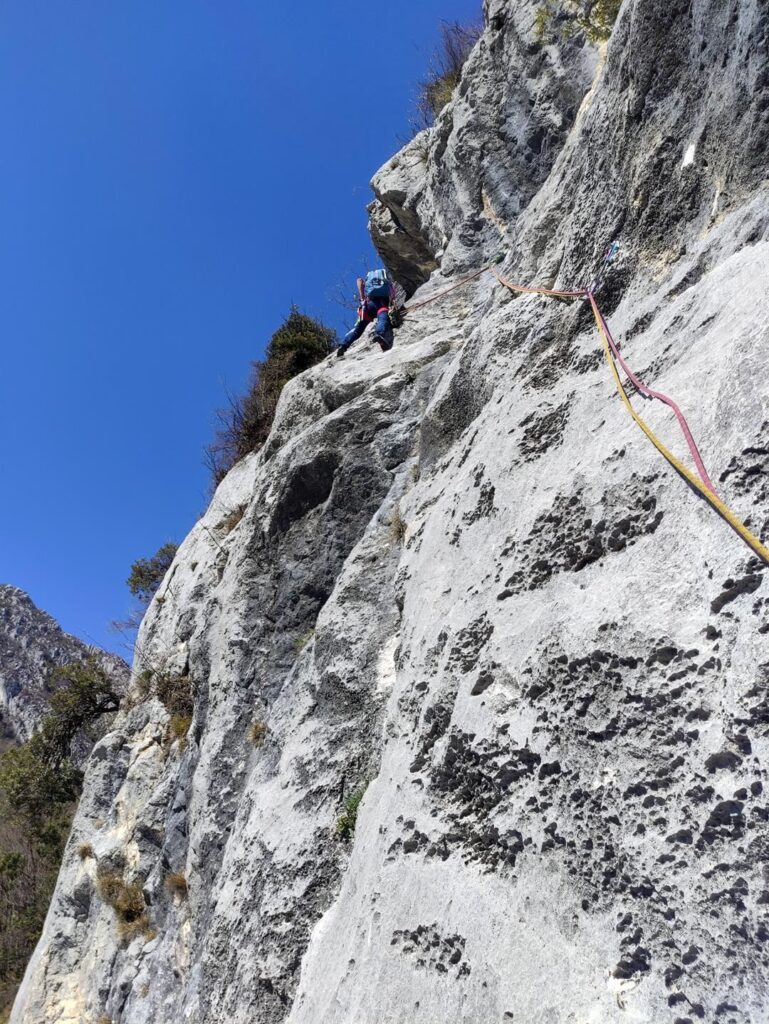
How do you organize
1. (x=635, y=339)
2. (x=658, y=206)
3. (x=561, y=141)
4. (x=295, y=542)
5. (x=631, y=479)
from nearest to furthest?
(x=631, y=479) → (x=635, y=339) → (x=658, y=206) → (x=295, y=542) → (x=561, y=141)

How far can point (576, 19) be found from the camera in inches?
318

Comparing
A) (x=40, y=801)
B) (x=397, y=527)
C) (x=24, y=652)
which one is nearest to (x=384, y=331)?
(x=397, y=527)

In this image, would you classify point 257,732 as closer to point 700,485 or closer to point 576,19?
point 700,485

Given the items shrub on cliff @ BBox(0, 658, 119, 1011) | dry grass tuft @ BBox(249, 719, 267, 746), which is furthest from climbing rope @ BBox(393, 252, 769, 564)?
shrub on cliff @ BBox(0, 658, 119, 1011)

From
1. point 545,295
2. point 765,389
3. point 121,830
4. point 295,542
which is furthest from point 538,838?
point 121,830

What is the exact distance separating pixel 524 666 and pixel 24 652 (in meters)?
61.6

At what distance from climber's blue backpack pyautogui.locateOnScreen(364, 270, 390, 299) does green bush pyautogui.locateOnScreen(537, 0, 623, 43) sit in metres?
3.54

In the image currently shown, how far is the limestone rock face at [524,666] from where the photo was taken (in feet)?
→ 7.61

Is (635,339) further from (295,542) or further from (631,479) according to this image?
(295,542)

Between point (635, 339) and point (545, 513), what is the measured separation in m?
1.32

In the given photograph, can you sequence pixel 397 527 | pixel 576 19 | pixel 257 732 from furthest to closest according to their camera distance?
pixel 576 19 < pixel 257 732 < pixel 397 527

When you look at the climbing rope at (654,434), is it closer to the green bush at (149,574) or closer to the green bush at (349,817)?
the green bush at (349,817)

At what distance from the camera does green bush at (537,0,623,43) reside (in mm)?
7773

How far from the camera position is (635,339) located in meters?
4.06
